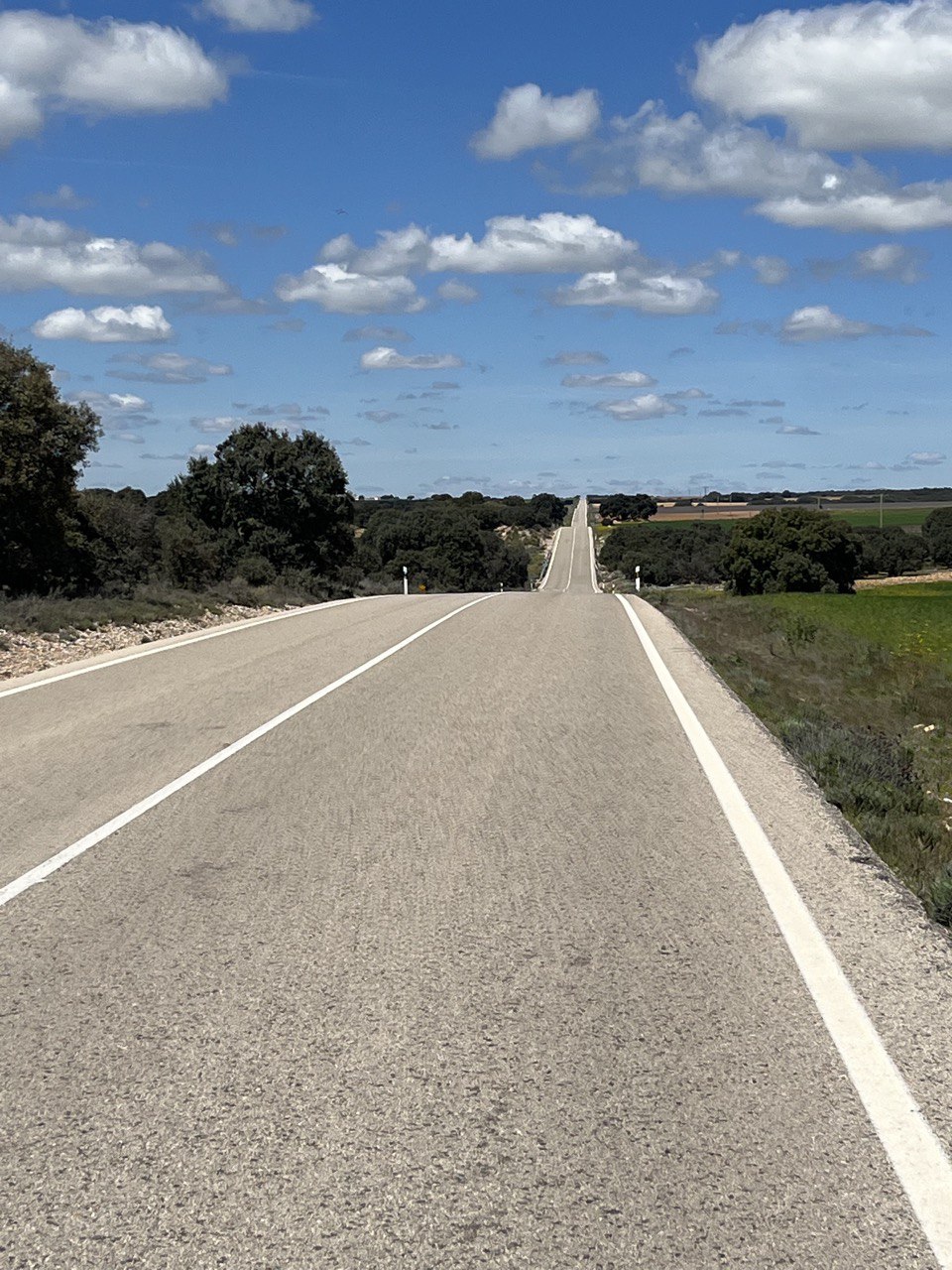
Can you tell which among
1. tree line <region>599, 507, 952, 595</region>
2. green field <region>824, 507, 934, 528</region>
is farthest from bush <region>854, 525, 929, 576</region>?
green field <region>824, 507, 934, 528</region>

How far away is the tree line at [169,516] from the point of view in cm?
2598

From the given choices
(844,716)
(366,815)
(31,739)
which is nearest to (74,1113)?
(366,815)

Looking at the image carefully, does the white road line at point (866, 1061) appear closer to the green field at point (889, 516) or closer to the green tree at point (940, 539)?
the green tree at point (940, 539)

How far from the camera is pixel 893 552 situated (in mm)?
129375

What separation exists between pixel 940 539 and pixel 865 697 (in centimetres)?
11830

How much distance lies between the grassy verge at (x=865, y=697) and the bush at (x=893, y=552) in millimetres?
80482

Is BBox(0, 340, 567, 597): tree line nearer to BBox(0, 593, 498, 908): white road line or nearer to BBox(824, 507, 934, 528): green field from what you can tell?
BBox(0, 593, 498, 908): white road line

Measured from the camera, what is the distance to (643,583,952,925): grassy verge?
8477mm

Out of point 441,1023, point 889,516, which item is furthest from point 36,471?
point 889,516

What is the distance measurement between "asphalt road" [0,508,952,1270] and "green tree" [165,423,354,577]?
41.2 m

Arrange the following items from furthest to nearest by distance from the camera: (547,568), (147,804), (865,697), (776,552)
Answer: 1. (547,568)
2. (776,552)
3. (865,697)
4. (147,804)

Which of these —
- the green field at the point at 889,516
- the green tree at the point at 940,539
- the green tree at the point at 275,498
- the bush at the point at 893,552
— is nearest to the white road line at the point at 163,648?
the green tree at the point at 275,498

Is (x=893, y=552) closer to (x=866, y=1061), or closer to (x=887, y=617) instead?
(x=887, y=617)

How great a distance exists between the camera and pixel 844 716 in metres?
19.0
